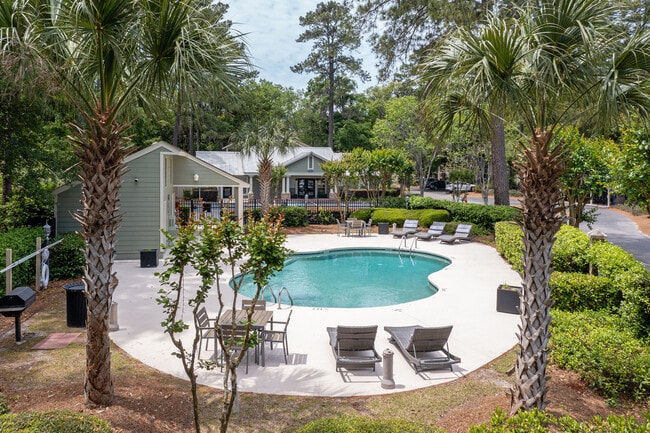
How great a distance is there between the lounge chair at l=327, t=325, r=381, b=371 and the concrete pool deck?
184mm

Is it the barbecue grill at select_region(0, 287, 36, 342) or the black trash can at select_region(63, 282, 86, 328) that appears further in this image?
the black trash can at select_region(63, 282, 86, 328)

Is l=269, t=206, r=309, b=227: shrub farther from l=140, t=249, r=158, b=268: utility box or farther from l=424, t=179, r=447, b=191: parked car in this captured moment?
l=424, t=179, r=447, b=191: parked car

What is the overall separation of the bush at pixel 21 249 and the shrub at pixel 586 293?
12.0 metres

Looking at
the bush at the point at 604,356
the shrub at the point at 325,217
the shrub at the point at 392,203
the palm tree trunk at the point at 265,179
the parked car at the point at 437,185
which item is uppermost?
the parked car at the point at 437,185

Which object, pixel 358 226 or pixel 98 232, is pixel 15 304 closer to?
pixel 98 232

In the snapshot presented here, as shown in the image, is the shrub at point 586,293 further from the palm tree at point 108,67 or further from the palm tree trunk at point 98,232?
the palm tree trunk at point 98,232

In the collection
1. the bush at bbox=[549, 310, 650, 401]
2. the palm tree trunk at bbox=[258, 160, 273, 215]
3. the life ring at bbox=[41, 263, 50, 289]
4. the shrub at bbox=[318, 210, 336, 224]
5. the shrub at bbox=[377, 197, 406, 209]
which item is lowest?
the bush at bbox=[549, 310, 650, 401]

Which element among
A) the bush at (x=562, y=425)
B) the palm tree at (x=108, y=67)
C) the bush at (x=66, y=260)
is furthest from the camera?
the bush at (x=66, y=260)

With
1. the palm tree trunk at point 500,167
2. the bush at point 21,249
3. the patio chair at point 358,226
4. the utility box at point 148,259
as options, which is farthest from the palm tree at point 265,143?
the bush at point 21,249

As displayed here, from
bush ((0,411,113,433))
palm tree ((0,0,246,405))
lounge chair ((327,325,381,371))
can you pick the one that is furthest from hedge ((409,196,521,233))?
bush ((0,411,113,433))

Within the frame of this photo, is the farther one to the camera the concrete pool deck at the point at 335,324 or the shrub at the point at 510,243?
the shrub at the point at 510,243

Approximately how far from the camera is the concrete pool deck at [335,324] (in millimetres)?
6664

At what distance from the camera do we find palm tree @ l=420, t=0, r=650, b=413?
16.4ft

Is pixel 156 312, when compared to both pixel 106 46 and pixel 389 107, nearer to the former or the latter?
pixel 106 46
